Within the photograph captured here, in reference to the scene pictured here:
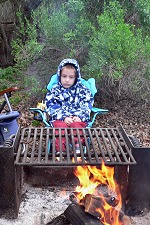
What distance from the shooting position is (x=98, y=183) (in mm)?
2775

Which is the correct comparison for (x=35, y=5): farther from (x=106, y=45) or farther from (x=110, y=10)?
(x=106, y=45)

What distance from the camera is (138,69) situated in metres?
4.79

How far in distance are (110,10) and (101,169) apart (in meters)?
3.01

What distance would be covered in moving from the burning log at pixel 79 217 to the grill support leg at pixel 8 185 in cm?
45

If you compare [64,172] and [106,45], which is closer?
[64,172]

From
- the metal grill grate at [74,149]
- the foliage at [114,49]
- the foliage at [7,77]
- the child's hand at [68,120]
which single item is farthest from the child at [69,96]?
the foliage at [7,77]

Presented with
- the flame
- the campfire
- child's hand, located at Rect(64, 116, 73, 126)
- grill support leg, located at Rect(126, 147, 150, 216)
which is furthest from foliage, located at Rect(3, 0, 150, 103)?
the campfire

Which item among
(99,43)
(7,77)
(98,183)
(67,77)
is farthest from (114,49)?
(7,77)

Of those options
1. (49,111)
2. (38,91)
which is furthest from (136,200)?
(38,91)

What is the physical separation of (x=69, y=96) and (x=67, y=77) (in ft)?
0.86

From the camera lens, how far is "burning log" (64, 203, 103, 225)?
2.30 m

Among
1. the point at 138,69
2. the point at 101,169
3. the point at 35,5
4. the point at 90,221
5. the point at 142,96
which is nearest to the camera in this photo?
the point at 90,221

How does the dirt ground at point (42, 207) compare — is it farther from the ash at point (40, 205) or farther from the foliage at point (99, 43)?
the foliage at point (99, 43)

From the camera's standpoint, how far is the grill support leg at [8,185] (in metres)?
2.38
